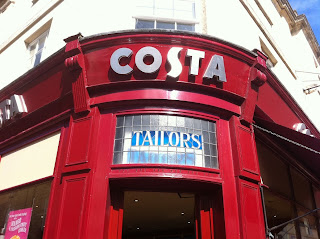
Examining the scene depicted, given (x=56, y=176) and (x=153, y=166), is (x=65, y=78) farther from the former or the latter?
(x=153, y=166)

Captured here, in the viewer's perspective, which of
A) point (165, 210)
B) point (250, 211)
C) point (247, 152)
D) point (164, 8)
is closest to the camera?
point (250, 211)

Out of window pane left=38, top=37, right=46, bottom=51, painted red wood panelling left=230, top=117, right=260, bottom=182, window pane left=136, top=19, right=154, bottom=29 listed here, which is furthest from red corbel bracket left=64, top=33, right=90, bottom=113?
window pane left=38, top=37, right=46, bottom=51

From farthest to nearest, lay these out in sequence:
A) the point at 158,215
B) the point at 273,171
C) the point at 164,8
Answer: the point at 158,215 → the point at 273,171 → the point at 164,8

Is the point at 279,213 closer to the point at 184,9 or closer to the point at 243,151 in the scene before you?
the point at 243,151

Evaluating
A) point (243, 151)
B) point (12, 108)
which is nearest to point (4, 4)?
point (12, 108)

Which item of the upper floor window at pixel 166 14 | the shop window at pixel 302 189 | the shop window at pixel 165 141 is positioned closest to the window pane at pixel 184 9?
the upper floor window at pixel 166 14

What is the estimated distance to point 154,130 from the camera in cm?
693

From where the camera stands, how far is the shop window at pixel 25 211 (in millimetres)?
7441

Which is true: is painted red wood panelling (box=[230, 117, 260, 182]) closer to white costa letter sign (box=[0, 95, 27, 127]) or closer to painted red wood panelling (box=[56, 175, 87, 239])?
painted red wood panelling (box=[56, 175, 87, 239])

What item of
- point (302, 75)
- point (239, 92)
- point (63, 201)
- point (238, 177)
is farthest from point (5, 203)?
point (302, 75)

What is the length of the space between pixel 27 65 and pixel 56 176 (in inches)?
208

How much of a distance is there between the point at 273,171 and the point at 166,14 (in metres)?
5.65

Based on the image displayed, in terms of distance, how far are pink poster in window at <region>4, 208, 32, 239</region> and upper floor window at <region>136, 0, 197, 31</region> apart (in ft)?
19.1

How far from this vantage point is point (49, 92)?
841cm
